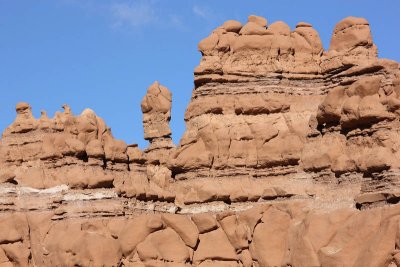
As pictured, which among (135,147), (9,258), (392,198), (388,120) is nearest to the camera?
(392,198)

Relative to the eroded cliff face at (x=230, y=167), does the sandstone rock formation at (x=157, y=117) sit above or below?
above

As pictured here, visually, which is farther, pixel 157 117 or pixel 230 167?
pixel 157 117

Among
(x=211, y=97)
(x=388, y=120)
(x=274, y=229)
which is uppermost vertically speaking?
(x=211, y=97)

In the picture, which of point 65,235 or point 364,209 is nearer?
point 364,209

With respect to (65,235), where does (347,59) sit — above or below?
above

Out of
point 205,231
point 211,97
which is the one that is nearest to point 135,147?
point 211,97

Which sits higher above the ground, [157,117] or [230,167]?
[157,117]

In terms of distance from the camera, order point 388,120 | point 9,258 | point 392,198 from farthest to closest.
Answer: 1. point 9,258
2. point 388,120
3. point 392,198

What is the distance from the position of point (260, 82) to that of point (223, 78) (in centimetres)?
234

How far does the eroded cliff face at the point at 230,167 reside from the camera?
6028 centimetres

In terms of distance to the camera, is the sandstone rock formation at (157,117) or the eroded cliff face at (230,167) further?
the sandstone rock formation at (157,117)

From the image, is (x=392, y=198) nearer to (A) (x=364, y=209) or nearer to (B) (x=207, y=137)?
(A) (x=364, y=209)

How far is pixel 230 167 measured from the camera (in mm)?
69562

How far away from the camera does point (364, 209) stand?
56.2 metres
